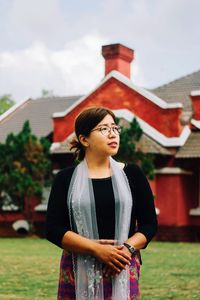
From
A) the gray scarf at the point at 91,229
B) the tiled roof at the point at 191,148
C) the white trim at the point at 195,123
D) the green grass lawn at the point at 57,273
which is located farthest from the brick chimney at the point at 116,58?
the gray scarf at the point at 91,229

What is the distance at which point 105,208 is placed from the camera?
411cm

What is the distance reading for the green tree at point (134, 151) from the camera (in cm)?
2233

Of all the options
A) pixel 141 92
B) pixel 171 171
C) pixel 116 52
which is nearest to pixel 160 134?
pixel 171 171

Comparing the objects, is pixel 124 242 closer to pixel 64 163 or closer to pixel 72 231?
pixel 72 231

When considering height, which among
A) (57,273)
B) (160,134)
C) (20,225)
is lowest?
(20,225)

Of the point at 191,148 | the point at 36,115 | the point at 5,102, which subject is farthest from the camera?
the point at 5,102

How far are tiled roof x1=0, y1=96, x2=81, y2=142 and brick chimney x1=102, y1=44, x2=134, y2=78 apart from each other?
377 cm

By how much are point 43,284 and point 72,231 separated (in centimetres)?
635

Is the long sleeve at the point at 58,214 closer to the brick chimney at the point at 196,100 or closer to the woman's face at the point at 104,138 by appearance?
the woman's face at the point at 104,138

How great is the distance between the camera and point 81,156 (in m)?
4.38

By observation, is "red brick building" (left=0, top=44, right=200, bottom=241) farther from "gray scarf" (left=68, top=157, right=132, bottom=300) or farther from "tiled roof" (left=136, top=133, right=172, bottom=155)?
"gray scarf" (left=68, top=157, right=132, bottom=300)

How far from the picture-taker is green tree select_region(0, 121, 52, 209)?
79.5 feet

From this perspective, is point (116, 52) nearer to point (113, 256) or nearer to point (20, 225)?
point (20, 225)

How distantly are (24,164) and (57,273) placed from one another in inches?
506
